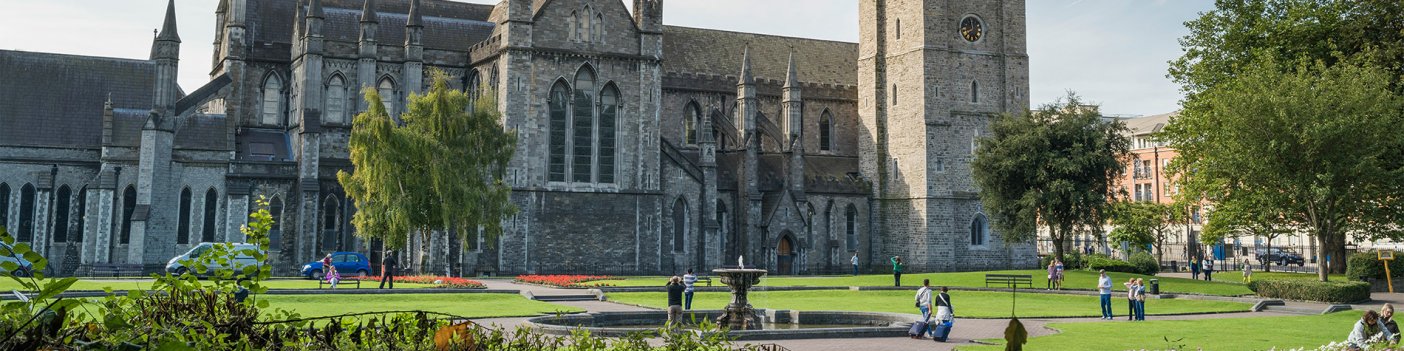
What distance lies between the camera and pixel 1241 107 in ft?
127

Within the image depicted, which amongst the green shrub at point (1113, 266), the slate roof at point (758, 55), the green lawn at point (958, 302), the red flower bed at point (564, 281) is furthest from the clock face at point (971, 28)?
the red flower bed at point (564, 281)

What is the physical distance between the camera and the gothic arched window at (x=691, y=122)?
63.3 metres

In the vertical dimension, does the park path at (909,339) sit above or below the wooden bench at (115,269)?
below

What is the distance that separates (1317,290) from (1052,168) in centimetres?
1563

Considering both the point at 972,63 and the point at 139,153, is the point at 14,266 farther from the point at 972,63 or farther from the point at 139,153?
the point at 972,63

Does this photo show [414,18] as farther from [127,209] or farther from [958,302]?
[958,302]

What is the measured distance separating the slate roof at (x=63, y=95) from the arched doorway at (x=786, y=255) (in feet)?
102

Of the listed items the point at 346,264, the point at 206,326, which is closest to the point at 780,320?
the point at 206,326

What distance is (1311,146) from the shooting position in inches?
1522

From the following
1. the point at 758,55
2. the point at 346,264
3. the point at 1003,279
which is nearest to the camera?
the point at 1003,279

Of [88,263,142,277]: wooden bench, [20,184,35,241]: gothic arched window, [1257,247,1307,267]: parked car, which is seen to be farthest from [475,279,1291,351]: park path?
[1257,247,1307,267]: parked car

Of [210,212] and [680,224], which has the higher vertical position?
[210,212]

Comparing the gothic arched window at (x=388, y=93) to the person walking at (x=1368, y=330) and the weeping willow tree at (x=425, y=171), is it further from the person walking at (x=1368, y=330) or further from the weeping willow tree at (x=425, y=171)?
the person walking at (x=1368, y=330)

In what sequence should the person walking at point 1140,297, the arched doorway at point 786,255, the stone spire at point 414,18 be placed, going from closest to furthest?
the person walking at point 1140,297, the stone spire at point 414,18, the arched doorway at point 786,255
